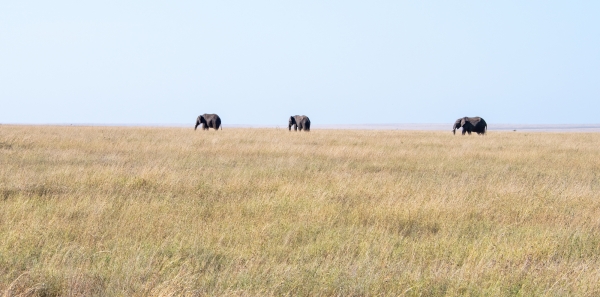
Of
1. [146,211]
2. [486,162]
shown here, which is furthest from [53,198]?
[486,162]

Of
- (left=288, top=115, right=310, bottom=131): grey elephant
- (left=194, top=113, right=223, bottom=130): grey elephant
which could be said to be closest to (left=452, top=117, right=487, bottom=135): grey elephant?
(left=288, top=115, right=310, bottom=131): grey elephant

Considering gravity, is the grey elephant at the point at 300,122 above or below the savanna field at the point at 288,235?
above

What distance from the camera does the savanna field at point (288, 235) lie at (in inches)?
185

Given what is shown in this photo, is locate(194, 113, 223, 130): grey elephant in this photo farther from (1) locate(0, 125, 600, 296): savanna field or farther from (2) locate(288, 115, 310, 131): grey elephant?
(1) locate(0, 125, 600, 296): savanna field

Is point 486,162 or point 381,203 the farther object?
point 486,162

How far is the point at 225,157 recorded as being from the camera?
17.3 metres

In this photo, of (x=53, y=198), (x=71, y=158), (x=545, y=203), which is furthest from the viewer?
(x=71, y=158)

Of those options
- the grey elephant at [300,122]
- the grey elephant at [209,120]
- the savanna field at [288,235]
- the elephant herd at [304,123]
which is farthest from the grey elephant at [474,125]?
the savanna field at [288,235]

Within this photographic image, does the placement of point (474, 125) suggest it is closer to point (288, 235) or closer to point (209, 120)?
point (209, 120)

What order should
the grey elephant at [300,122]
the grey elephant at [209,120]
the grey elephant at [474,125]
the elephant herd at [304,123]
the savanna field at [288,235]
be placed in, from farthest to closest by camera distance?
the grey elephant at [300,122] < the grey elephant at [209,120] < the elephant herd at [304,123] < the grey elephant at [474,125] < the savanna field at [288,235]

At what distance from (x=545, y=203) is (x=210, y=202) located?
5.20m

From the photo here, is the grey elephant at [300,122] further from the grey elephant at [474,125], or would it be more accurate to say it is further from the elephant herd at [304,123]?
the grey elephant at [474,125]

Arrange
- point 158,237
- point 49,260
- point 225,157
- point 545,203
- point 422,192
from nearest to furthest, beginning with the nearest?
point 49,260
point 158,237
point 545,203
point 422,192
point 225,157

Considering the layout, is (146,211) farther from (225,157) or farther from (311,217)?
(225,157)
